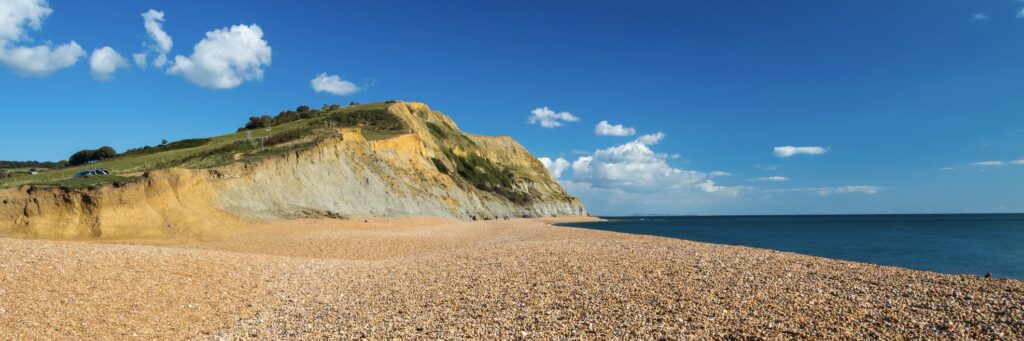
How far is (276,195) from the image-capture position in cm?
3105

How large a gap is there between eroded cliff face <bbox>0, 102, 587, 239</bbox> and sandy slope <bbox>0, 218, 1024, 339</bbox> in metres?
10.1

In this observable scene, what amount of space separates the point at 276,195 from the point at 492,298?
2531cm

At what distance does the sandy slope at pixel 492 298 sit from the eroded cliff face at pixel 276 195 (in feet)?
33.1

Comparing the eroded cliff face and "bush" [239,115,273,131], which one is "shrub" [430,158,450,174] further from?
"bush" [239,115,273,131]

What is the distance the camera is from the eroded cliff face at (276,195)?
20.3 m

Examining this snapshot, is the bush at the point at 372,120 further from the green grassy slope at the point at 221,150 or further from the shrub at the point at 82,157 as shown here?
the shrub at the point at 82,157

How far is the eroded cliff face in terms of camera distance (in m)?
20.3

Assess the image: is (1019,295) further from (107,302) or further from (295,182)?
(295,182)

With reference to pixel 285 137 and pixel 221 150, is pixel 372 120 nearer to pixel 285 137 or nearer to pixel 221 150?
pixel 285 137

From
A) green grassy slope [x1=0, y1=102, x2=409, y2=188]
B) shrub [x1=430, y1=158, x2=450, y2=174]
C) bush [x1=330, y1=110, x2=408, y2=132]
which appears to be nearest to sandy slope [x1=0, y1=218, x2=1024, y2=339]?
green grassy slope [x1=0, y1=102, x2=409, y2=188]

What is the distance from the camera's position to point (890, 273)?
11219 mm

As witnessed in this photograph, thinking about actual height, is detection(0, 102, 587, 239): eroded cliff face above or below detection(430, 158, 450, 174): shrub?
below

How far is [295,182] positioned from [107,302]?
2590cm

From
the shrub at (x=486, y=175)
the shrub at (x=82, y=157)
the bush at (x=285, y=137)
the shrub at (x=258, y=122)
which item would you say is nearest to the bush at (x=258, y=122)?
the shrub at (x=258, y=122)
